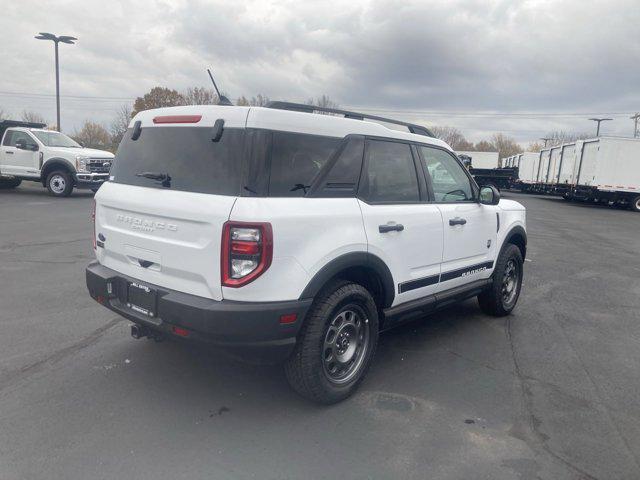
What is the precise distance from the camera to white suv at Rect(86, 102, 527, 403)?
2889mm

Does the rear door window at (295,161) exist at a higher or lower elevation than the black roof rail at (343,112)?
lower

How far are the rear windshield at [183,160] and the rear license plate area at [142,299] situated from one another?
690mm

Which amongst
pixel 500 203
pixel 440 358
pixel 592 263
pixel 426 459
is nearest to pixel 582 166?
pixel 592 263

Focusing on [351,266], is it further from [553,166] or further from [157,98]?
[157,98]

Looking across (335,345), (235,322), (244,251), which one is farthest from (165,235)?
(335,345)

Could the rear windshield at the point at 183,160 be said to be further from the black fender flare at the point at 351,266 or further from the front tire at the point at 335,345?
the front tire at the point at 335,345

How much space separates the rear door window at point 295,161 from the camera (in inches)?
119

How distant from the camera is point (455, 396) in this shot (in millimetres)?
3654

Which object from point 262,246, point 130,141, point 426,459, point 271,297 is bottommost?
point 426,459

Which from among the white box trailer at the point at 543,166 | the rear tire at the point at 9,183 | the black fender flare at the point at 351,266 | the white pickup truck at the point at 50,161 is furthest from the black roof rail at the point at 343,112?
the white box trailer at the point at 543,166

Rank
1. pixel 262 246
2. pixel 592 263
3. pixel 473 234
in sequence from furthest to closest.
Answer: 1. pixel 592 263
2. pixel 473 234
3. pixel 262 246

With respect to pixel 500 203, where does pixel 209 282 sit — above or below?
below

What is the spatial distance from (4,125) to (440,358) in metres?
18.4

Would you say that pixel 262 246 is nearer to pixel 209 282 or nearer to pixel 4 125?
pixel 209 282
